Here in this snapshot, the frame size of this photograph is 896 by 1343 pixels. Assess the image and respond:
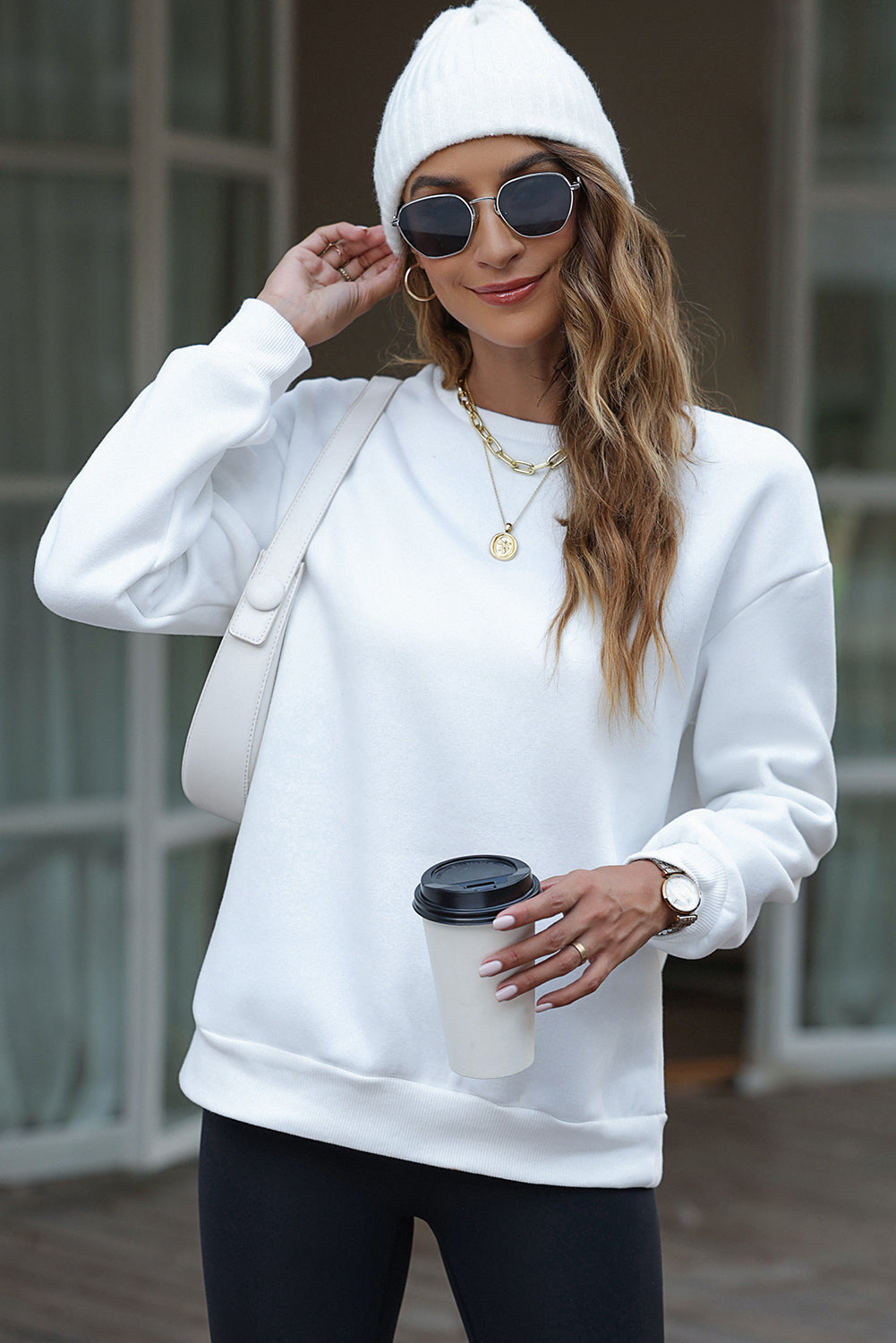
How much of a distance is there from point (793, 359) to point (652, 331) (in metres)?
2.42

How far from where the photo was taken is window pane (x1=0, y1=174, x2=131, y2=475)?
2969 millimetres

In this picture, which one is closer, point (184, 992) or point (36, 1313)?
point (36, 1313)

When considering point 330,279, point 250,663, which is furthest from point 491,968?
point 330,279

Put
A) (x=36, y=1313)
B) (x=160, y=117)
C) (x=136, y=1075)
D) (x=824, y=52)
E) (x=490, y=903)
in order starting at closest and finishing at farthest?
1. (x=490, y=903)
2. (x=36, y=1313)
3. (x=160, y=117)
4. (x=136, y=1075)
5. (x=824, y=52)

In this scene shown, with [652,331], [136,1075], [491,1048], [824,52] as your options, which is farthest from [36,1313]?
[824,52]

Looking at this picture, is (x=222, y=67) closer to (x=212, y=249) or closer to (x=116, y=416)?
(x=212, y=249)

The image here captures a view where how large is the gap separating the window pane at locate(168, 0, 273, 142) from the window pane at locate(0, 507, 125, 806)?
0.90 meters

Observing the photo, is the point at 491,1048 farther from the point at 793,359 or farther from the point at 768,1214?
the point at 793,359

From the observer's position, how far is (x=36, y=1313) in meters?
2.64

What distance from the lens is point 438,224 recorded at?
1300 millimetres

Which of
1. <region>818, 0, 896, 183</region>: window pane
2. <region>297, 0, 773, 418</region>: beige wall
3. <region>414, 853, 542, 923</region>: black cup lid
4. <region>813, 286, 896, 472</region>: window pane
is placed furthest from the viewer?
<region>297, 0, 773, 418</region>: beige wall

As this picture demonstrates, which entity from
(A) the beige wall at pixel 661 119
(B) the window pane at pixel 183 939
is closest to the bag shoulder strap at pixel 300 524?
(B) the window pane at pixel 183 939

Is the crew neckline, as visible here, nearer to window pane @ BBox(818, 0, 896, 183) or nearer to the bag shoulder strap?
the bag shoulder strap

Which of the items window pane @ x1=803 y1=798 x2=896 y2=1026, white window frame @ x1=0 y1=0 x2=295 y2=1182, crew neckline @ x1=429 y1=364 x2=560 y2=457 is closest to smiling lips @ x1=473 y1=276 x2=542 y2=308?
crew neckline @ x1=429 y1=364 x2=560 y2=457
